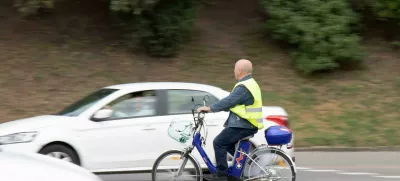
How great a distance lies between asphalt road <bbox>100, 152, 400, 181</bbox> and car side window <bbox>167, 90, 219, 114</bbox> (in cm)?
131

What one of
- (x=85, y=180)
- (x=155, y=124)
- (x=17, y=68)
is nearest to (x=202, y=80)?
(x=17, y=68)

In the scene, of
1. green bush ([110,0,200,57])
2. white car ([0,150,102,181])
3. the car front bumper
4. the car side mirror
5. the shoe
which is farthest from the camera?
green bush ([110,0,200,57])

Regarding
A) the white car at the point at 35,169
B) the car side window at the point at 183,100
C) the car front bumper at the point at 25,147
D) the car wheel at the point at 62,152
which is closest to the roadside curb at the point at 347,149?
the car side window at the point at 183,100

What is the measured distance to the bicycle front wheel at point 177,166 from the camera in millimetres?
7250

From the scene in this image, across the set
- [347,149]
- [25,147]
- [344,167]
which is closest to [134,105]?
[25,147]

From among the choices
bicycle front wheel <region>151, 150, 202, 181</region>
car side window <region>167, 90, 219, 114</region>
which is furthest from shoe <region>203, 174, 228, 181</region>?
car side window <region>167, 90, 219, 114</region>

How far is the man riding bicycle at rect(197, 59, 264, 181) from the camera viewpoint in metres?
6.99

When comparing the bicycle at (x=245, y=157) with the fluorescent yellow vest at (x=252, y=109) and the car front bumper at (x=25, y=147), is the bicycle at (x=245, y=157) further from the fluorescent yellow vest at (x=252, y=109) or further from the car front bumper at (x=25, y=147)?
the car front bumper at (x=25, y=147)

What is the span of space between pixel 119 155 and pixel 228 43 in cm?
972

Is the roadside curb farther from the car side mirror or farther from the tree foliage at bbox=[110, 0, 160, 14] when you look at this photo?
the tree foliage at bbox=[110, 0, 160, 14]

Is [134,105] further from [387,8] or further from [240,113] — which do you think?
[387,8]

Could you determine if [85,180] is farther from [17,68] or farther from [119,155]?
[17,68]

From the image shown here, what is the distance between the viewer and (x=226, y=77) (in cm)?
1556

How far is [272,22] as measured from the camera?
1700 cm
